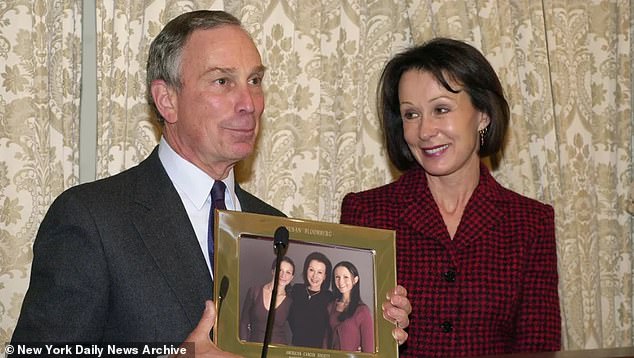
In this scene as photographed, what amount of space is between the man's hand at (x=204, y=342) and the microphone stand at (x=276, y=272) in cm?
10

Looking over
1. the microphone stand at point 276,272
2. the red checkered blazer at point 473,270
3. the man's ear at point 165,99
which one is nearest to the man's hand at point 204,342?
the microphone stand at point 276,272

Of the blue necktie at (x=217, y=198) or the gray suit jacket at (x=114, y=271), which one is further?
the blue necktie at (x=217, y=198)

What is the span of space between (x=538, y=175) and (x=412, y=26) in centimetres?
90

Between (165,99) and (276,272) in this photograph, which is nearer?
(276,272)

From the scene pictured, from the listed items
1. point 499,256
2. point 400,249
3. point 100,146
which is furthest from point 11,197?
point 499,256

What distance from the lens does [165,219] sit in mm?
2758

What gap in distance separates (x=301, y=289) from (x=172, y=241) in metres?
0.42

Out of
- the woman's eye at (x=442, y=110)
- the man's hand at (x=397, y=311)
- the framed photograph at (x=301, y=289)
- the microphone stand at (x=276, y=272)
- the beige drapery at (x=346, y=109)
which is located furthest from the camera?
the beige drapery at (x=346, y=109)

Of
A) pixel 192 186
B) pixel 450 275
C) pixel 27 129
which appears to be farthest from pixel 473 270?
pixel 27 129

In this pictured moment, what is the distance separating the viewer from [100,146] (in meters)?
3.68

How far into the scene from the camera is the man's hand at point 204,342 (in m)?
2.37

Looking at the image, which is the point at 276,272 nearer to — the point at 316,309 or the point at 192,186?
the point at 316,309

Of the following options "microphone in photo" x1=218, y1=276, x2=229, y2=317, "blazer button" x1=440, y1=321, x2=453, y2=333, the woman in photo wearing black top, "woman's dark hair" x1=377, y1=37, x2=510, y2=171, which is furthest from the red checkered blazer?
"microphone in photo" x1=218, y1=276, x2=229, y2=317

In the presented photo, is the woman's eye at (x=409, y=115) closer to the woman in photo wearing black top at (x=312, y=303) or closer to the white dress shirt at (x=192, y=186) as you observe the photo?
the white dress shirt at (x=192, y=186)
